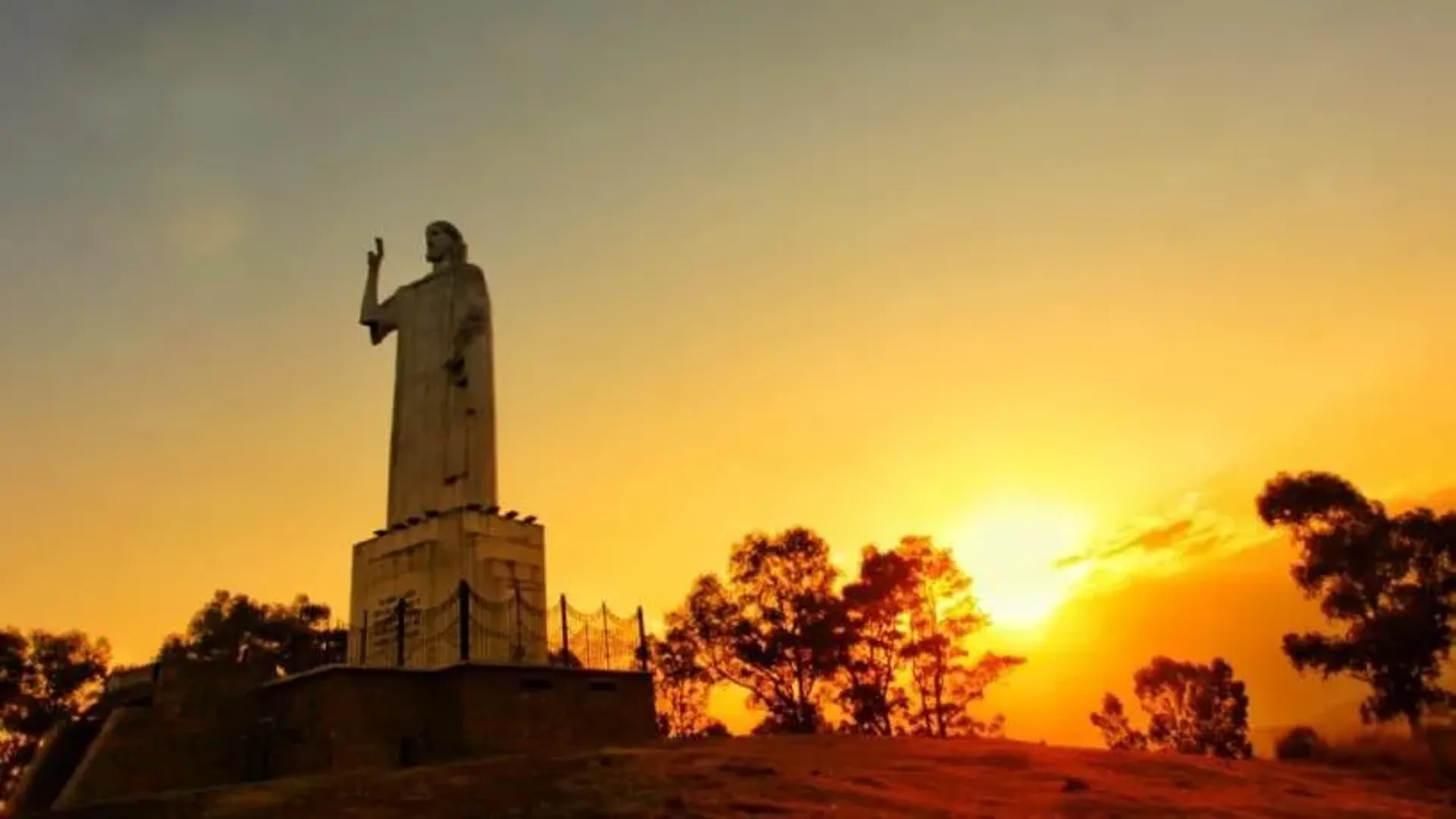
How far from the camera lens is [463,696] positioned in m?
16.2

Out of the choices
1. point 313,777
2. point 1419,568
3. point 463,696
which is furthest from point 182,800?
point 1419,568

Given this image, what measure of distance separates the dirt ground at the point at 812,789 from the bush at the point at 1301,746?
6.95 m

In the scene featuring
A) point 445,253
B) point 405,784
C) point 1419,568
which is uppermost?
point 445,253

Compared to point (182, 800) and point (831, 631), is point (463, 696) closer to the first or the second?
point (182, 800)

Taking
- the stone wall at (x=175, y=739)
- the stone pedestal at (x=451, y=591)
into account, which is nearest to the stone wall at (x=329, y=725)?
the stone wall at (x=175, y=739)

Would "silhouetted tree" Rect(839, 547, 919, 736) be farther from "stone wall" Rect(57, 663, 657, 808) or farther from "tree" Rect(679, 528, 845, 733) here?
"stone wall" Rect(57, 663, 657, 808)

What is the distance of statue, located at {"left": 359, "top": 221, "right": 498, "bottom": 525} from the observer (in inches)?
794

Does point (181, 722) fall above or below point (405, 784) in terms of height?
above

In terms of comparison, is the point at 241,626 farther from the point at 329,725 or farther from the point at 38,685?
the point at 329,725

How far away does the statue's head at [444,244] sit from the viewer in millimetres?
22484

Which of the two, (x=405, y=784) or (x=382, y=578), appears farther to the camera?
(x=382, y=578)

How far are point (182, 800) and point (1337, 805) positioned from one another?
14.8 metres

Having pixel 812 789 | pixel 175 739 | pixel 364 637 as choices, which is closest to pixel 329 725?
pixel 175 739

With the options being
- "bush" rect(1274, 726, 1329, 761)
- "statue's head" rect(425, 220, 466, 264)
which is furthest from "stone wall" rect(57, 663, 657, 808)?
"bush" rect(1274, 726, 1329, 761)
